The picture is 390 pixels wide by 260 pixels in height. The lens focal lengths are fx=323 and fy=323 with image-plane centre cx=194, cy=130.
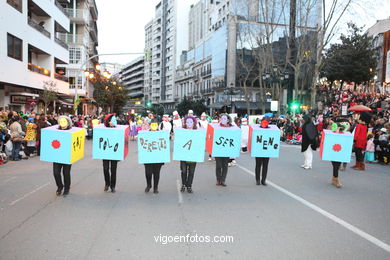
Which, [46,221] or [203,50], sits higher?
[203,50]

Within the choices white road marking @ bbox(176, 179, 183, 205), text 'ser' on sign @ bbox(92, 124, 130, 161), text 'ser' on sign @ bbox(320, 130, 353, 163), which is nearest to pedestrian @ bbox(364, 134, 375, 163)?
text 'ser' on sign @ bbox(320, 130, 353, 163)

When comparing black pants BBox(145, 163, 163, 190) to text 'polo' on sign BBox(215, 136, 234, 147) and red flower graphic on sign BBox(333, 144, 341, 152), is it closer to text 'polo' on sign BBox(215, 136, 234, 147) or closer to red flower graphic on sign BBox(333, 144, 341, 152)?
text 'polo' on sign BBox(215, 136, 234, 147)

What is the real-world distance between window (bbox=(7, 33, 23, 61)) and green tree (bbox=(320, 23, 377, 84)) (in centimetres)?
4057

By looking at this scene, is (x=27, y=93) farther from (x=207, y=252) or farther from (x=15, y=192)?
(x=207, y=252)

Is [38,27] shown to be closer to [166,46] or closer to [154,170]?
[154,170]

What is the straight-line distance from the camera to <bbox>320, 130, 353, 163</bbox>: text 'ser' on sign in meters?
8.48

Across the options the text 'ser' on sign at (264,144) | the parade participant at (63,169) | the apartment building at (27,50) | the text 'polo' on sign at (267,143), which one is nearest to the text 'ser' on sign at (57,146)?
the parade participant at (63,169)

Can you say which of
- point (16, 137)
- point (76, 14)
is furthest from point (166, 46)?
point (16, 137)

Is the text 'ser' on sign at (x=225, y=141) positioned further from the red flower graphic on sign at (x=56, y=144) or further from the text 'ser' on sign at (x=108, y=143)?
Result: the red flower graphic on sign at (x=56, y=144)

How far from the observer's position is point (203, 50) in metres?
75.4

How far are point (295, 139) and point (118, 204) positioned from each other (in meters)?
18.4

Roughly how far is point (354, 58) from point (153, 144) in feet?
164

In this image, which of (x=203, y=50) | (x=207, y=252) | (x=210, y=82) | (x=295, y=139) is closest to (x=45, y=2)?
(x=295, y=139)

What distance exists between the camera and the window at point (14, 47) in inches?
850
